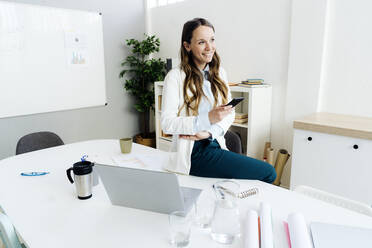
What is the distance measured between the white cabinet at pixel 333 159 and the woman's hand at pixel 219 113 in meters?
1.13

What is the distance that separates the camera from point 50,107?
10.6ft

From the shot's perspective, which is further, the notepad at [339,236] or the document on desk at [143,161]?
the document on desk at [143,161]

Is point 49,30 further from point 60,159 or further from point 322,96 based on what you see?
point 322,96

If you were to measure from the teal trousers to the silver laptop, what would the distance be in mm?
269

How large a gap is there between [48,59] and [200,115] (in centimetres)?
253

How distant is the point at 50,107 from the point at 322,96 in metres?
3.03

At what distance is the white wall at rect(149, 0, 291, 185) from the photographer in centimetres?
271

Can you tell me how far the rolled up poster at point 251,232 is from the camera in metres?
0.77

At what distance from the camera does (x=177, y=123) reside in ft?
4.55

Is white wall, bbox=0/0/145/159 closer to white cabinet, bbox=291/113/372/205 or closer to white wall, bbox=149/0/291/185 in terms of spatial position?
white wall, bbox=149/0/291/185

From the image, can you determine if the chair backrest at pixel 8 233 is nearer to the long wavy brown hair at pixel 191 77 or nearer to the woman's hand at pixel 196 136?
the woman's hand at pixel 196 136

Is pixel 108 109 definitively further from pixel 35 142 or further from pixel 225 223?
pixel 225 223

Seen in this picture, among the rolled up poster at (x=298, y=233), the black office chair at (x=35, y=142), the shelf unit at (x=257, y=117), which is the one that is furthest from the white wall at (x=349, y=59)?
the black office chair at (x=35, y=142)

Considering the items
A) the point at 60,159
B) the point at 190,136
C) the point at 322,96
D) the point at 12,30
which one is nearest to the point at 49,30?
the point at 12,30
